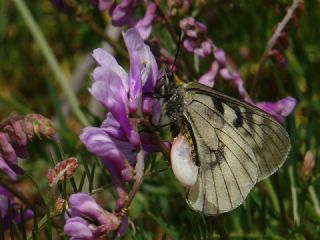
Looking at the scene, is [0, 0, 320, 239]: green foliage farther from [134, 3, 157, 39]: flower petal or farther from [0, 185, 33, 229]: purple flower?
[134, 3, 157, 39]: flower petal

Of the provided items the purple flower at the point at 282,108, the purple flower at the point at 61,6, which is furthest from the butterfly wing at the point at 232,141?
the purple flower at the point at 61,6

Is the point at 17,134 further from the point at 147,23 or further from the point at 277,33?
the point at 277,33

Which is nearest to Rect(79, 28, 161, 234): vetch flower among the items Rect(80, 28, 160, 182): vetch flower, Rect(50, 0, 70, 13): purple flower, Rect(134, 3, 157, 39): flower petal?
Rect(80, 28, 160, 182): vetch flower

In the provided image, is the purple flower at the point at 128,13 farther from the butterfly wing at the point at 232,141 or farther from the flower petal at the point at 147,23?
the butterfly wing at the point at 232,141

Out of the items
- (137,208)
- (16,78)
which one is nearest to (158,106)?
(137,208)

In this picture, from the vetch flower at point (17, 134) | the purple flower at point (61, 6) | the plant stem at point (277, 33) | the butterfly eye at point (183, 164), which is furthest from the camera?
the purple flower at point (61, 6)

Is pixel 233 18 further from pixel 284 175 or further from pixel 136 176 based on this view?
pixel 136 176
